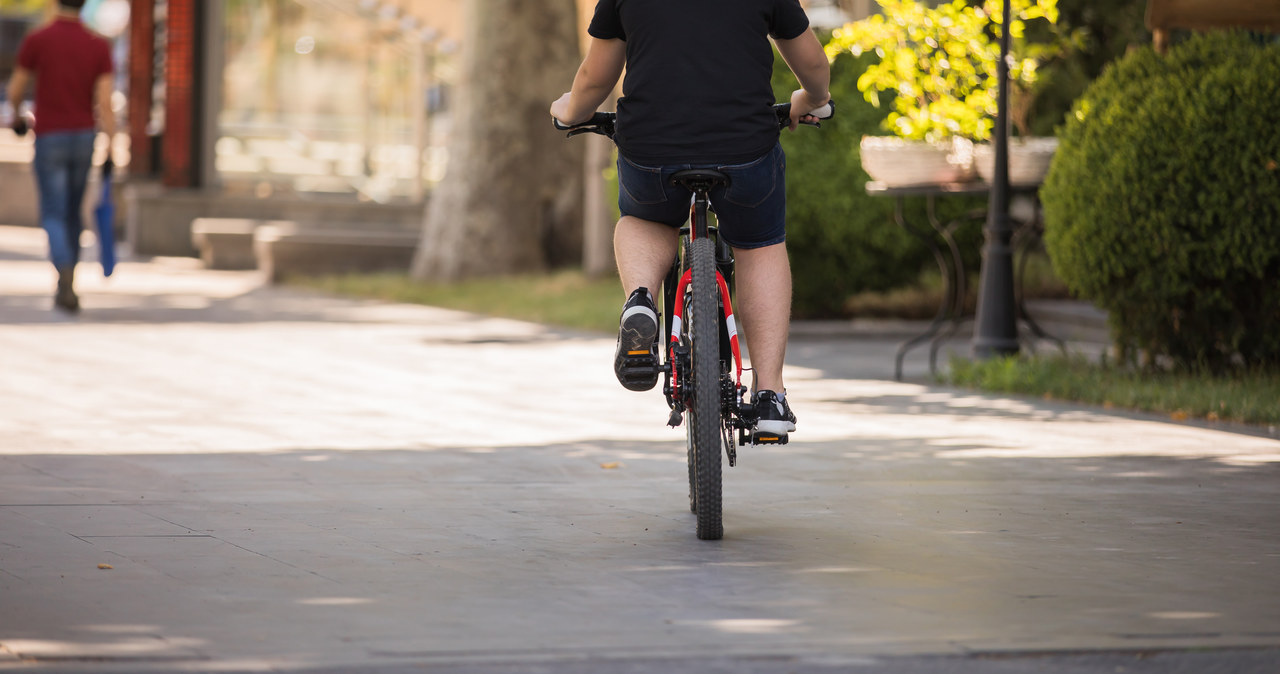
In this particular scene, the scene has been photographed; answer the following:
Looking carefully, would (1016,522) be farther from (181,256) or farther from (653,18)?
(181,256)

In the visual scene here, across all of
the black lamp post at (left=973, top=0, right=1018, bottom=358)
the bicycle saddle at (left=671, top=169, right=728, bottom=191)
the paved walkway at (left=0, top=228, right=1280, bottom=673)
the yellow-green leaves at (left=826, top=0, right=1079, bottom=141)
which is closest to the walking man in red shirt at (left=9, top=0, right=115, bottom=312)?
the paved walkway at (left=0, top=228, right=1280, bottom=673)

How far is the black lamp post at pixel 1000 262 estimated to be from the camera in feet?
31.2

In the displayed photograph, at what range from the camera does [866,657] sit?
3941mm

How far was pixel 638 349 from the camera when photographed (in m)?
5.24

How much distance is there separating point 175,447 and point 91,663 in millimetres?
3405

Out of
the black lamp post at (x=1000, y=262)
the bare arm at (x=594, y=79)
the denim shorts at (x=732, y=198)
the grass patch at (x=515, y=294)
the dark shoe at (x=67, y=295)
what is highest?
the bare arm at (x=594, y=79)

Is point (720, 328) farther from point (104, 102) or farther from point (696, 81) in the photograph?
point (104, 102)

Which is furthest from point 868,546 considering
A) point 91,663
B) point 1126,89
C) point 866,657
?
point 1126,89

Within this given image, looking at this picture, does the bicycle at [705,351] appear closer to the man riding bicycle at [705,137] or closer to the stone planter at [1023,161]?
the man riding bicycle at [705,137]

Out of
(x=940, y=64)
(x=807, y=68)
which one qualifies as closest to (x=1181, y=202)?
(x=940, y=64)

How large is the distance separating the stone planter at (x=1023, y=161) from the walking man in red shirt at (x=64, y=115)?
6162mm

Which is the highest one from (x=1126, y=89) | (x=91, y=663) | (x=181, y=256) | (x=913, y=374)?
(x=1126, y=89)

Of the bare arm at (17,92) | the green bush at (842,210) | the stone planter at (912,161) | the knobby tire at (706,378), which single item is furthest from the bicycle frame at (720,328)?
the bare arm at (17,92)

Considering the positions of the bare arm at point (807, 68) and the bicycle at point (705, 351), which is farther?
the bare arm at point (807, 68)
